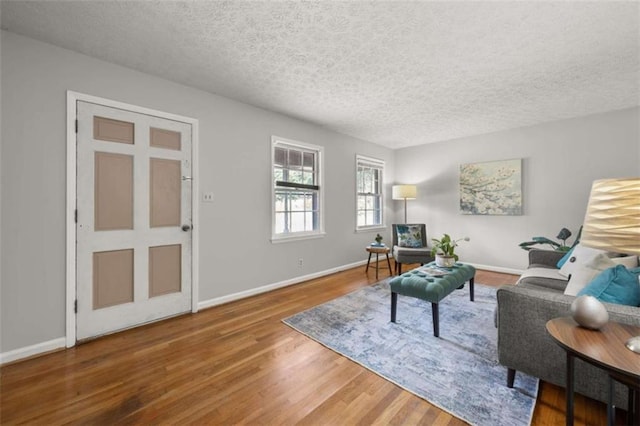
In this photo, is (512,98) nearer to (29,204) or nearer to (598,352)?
(598,352)

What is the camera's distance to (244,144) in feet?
10.8

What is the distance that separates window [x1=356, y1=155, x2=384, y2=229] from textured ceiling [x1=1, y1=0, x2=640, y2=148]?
1947 millimetres

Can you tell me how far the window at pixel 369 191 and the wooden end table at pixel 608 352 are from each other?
12.8ft

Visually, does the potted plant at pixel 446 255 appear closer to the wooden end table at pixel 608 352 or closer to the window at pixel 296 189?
the wooden end table at pixel 608 352

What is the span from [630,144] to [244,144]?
5.22 m

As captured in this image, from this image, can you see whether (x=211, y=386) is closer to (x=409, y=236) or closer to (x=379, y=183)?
(x=409, y=236)

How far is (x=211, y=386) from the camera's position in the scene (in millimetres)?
1682

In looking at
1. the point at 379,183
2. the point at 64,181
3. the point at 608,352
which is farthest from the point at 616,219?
the point at 379,183

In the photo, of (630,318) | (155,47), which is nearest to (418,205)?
(630,318)

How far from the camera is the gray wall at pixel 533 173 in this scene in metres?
3.61

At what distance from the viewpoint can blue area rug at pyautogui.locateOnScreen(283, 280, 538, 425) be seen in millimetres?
1507

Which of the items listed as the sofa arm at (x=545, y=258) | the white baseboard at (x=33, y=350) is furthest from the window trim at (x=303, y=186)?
the sofa arm at (x=545, y=258)

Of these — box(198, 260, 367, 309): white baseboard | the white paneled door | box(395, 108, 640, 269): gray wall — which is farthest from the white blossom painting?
the white paneled door

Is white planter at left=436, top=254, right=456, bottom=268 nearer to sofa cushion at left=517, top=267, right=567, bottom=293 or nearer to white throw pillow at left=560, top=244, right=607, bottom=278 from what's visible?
sofa cushion at left=517, top=267, right=567, bottom=293
